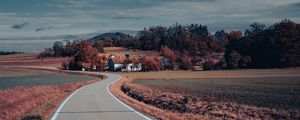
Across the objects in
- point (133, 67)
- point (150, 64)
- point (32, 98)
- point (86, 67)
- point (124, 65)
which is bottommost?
point (133, 67)

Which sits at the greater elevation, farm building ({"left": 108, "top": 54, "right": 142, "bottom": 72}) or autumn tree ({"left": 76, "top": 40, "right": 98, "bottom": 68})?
autumn tree ({"left": 76, "top": 40, "right": 98, "bottom": 68})

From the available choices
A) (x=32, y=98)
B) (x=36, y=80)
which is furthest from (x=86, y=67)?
(x=32, y=98)

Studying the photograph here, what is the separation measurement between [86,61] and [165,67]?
22.8 metres

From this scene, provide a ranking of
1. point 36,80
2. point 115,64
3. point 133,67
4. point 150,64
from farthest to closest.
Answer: point 115,64
point 133,67
point 150,64
point 36,80

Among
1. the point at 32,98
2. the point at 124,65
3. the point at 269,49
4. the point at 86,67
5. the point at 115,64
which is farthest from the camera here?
the point at 86,67

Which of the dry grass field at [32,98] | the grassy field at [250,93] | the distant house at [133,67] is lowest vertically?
the distant house at [133,67]

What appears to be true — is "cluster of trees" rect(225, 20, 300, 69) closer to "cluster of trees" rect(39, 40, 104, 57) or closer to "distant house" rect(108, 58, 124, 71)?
"distant house" rect(108, 58, 124, 71)

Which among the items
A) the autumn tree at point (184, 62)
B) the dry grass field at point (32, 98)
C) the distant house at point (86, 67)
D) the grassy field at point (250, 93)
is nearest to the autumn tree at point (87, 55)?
the distant house at point (86, 67)

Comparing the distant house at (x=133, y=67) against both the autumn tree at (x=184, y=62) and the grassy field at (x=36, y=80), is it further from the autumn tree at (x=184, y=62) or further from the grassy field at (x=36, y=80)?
the grassy field at (x=36, y=80)

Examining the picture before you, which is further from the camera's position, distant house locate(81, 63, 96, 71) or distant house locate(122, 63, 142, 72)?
distant house locate(81, 63, 96, 71)

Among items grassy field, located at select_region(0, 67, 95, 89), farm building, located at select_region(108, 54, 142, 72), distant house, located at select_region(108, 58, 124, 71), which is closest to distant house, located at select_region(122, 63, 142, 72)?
farm building, located at select_region(108, 54, 142, 72)

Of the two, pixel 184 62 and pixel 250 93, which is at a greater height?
pixel 184 62

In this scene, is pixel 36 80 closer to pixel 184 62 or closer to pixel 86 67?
pixel 86 67

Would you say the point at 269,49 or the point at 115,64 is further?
the point at 115,64
